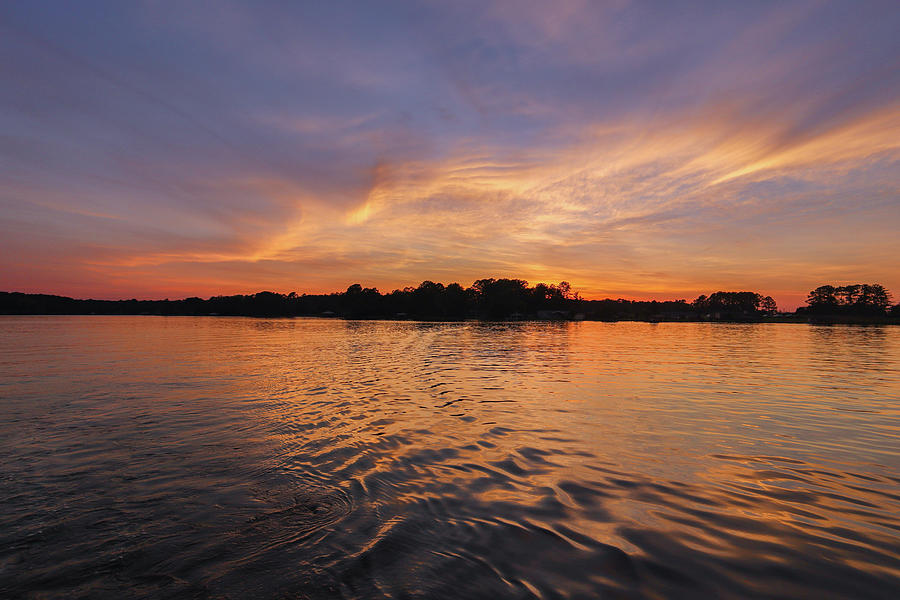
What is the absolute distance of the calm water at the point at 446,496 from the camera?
190 inches

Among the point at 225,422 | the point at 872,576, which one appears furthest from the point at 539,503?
the point at 225,422

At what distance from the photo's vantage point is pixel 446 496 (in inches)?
288

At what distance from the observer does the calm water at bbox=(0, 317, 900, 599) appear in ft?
15.8

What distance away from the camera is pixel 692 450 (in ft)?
32.6

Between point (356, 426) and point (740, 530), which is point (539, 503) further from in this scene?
point (356, 426)

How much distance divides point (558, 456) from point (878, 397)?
16964 mm

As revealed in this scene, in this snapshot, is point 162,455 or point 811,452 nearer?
point 162,455

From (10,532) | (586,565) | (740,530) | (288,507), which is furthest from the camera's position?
(288,507)

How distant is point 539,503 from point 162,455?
8.35 m

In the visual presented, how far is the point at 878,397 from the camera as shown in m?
17.0

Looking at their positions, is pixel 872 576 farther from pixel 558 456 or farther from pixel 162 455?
pixel 162 455

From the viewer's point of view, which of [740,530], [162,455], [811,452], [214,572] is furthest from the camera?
[811,452]

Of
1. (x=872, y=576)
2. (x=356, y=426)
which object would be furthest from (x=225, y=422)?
(x=872, y=576)

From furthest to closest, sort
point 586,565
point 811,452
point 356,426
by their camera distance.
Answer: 1. point 356,426
2. point 811,452
3. point 586,565
